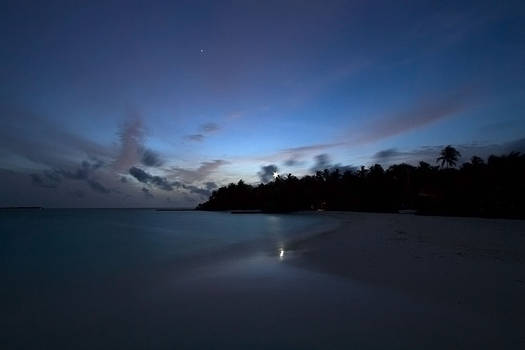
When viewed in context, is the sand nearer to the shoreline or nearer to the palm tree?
the shoreline

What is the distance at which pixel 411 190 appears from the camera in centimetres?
6469

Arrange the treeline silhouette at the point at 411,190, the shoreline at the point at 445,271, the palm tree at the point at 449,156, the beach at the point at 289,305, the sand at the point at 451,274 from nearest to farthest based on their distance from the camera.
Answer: the beach at the point at 289,305 < the sand at the point at 451,274 < the shoreline at the point at 445,271 < the treeline silhouette at the point at 411,190 < the palm tree at the point at 449,156

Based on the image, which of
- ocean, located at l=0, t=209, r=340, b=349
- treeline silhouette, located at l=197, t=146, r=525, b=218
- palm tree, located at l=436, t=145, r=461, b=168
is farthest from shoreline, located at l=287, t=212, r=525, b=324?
palm tree, located at l=436, t=145, r=461, b=168

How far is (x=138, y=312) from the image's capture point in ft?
22.5

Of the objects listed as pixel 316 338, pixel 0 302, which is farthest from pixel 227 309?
pixel 0 302

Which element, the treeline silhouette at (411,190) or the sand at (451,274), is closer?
the sand at (451,274)

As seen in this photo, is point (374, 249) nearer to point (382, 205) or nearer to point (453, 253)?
point (453, 253)

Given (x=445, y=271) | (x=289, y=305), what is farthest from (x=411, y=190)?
(x=289, y=305)

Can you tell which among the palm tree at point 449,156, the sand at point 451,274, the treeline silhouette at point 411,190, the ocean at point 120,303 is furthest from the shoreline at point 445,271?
the palm tree at point 449,156

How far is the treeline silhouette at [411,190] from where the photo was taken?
36.6 meters

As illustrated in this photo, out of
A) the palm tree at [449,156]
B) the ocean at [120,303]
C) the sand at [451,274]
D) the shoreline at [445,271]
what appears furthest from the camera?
the palm tree at [449,156]

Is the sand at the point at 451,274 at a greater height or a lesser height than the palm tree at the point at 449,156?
lesser

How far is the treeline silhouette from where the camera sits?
36625 millimetres

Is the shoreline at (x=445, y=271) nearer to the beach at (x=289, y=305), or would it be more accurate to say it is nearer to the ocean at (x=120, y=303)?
the beach at (x=289, y=305)
